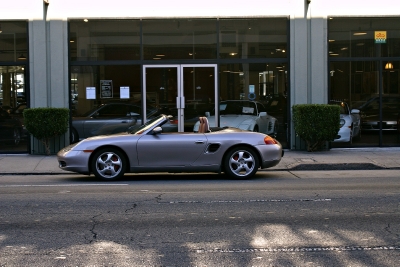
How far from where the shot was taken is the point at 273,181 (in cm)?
1162

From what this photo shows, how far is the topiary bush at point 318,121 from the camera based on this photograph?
16.0 metres

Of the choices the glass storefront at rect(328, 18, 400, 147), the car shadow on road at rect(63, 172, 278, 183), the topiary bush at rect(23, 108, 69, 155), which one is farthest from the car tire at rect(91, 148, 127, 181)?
the glass storefront at rect(328, 18, 400, 147)

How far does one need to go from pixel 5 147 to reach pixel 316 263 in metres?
13.1

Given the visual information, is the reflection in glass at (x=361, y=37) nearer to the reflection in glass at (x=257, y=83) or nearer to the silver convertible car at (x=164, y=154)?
the reflection in glass at (x=257, y=83)

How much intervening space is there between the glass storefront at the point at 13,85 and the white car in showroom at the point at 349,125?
899 centimetres

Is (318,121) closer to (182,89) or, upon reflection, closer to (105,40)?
(182,89)

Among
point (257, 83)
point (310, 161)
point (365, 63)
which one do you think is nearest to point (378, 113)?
point (365, 63)

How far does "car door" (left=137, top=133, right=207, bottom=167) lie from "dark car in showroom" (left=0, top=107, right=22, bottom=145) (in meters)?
6.52

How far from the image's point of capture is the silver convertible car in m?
11.6

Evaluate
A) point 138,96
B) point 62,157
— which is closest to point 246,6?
point 138,96

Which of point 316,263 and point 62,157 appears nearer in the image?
point 316,263

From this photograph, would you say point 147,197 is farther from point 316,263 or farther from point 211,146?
point 316,263

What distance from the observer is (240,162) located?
11781 millimetres

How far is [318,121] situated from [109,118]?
5.81 meters
